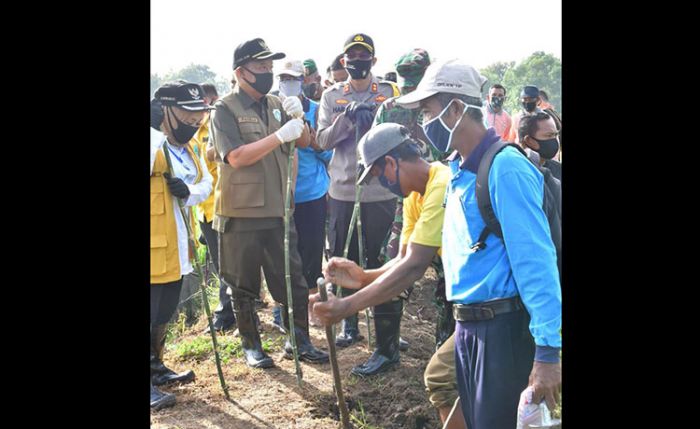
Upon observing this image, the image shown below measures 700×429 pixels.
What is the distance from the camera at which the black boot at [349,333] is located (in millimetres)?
6168

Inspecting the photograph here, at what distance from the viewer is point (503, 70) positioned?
17266mm

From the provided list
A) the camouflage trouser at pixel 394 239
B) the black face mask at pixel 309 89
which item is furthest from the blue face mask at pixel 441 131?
the black face mask at pixel 309 89

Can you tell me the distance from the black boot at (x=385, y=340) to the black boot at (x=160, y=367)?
136 cm

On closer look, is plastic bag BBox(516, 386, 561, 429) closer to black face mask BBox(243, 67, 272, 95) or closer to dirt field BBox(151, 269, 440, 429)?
dirt field BBox(151, 269, 440, 429)

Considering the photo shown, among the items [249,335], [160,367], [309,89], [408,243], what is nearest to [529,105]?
[309,89]

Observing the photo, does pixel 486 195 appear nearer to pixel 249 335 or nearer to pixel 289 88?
pixel 249 335

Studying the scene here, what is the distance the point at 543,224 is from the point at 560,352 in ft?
1.68

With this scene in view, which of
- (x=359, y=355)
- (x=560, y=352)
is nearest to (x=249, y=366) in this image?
(x=359, y=355)

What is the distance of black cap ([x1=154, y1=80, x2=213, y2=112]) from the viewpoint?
494 cm

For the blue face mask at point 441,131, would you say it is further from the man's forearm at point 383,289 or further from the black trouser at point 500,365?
the black trouser at point 500,365

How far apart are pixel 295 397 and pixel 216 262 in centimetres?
202

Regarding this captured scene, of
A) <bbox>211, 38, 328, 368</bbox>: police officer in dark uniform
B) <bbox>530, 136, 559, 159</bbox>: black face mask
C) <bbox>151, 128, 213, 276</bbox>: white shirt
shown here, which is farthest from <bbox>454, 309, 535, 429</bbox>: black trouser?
<bbox>211, 38, 328, 368</bbox>: police officer in dark uniform

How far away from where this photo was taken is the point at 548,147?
481 centimetres
